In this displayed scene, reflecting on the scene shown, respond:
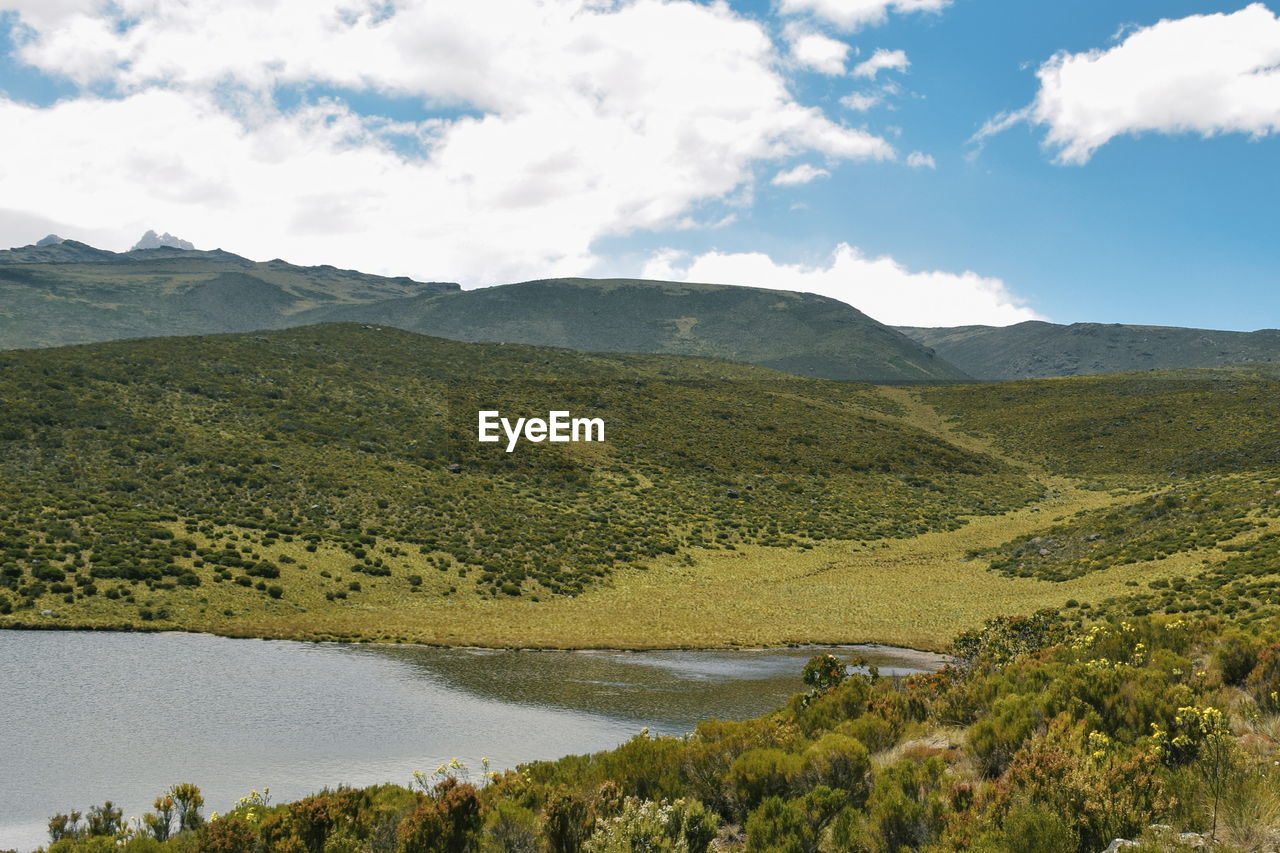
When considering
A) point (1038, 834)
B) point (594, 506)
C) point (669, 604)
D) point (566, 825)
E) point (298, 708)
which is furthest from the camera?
point (594, 506)

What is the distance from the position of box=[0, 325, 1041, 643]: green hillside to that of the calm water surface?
17.5ft

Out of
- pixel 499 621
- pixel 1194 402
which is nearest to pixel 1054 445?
pixel 1194 402

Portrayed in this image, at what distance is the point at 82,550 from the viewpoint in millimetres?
39156

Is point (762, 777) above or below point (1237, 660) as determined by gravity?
below

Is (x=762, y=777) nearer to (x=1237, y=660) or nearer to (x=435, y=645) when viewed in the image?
(x=1237, y=660)

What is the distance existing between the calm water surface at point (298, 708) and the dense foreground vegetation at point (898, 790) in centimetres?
239

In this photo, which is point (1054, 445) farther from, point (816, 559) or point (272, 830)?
point (272, 830)

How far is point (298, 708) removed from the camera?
2239cm

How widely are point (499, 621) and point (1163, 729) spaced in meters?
30.9

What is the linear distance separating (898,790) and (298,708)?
18695 millimetres

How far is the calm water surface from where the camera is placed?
1700 cm

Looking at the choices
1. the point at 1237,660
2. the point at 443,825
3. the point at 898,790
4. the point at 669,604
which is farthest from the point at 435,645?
the point at 1237,660

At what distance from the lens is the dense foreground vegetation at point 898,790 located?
9.00 meters

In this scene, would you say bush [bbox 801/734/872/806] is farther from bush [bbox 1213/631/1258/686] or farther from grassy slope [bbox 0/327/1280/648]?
grassy slope [bbox 0/327/1280/648]
